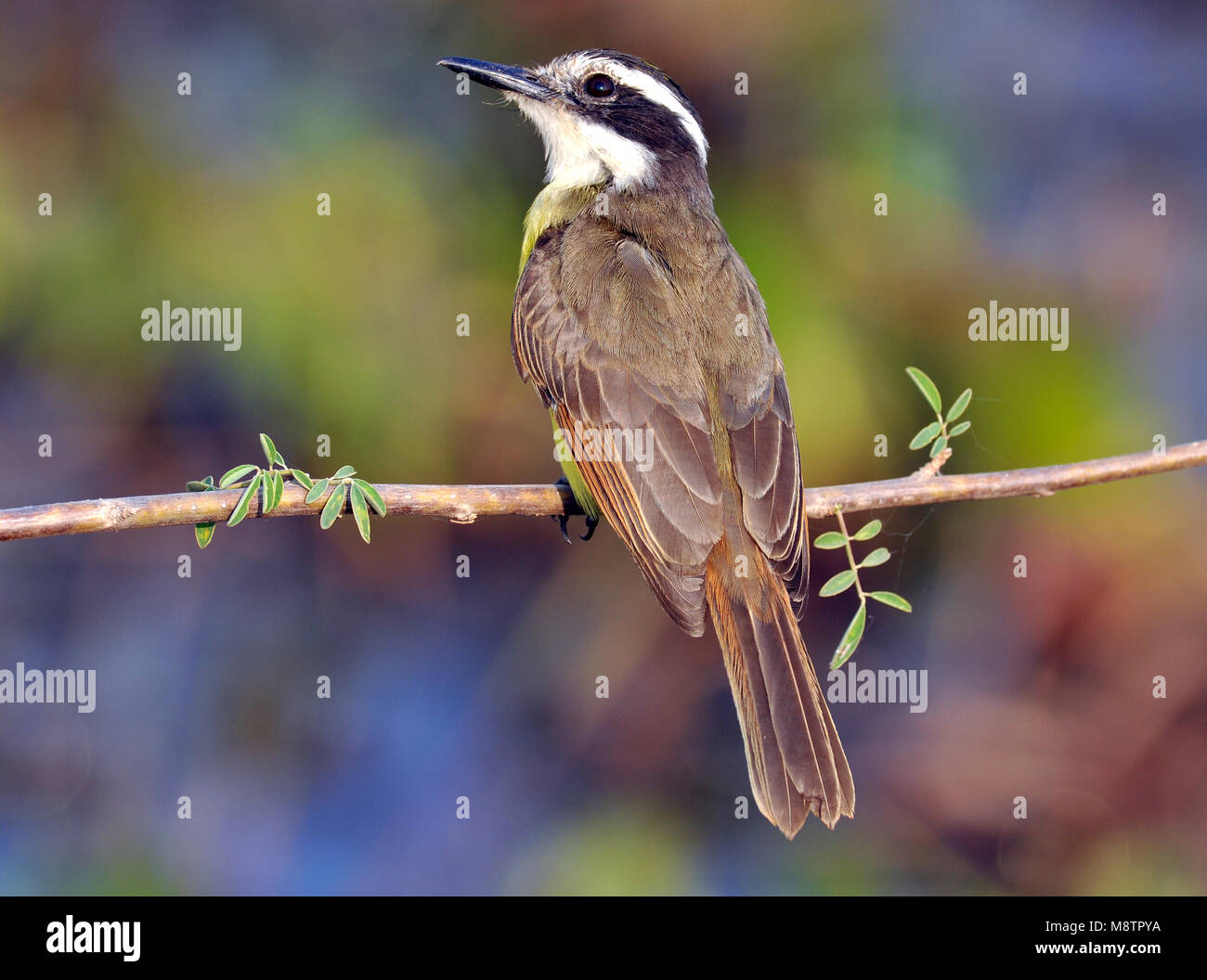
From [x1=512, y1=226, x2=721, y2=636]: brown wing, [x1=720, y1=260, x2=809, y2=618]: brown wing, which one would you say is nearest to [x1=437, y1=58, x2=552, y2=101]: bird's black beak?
[x1=512, y1=226, x2=721, y2=636]: brown wing

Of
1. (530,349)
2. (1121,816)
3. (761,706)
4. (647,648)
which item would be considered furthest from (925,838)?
(530,349)

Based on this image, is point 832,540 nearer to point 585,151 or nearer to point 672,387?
point 672,387

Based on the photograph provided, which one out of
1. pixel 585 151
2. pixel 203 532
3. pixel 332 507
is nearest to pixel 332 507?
pixel 332 507

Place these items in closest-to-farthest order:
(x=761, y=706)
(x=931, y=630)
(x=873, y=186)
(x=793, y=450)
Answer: (x=761, y=706)
(x=793, y=450)
(x=873, y=186)
(x=931, y=630)

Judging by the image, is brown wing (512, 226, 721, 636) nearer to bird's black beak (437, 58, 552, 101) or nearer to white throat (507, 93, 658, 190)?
white throat (507, 93, 658, 190)

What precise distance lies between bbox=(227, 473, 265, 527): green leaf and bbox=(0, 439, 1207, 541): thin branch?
0.06m

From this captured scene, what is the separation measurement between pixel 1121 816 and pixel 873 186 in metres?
2.72

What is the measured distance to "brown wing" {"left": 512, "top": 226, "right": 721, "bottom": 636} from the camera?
3.33 m

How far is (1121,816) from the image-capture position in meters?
5.18

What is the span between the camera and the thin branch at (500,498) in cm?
269

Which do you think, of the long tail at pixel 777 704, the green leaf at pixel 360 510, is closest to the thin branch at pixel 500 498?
the green leaf at pixel 360 510

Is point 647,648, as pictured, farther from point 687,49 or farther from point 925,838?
point 687,49

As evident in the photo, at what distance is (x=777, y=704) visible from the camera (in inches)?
127

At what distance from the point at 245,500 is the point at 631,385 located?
1.20 metres
